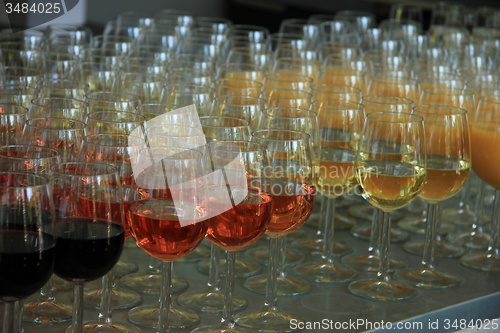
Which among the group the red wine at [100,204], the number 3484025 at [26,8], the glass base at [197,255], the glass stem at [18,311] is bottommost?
the glass base at [197,255]

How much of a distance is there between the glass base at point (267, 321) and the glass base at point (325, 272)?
0.62 ft

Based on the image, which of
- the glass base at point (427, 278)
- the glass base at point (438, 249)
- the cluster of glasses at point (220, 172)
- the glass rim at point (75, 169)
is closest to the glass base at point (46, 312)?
the cluster of glasses at point (220, 172)

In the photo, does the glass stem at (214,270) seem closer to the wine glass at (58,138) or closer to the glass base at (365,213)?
the wine glass at (58,138)

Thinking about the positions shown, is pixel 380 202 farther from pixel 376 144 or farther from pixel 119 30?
pixel 119 30

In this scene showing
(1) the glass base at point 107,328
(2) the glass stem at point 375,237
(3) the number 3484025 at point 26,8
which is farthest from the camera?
(3) the number 3484025 at point 26,8

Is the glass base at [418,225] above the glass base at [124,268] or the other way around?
above

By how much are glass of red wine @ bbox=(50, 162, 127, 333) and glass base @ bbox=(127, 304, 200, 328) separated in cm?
20

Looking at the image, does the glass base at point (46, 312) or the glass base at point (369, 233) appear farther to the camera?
Answer: the glass base at point (369, 233)

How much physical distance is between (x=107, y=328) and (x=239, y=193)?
30cm

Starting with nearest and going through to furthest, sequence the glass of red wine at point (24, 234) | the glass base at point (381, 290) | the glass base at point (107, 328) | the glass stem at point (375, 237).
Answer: the glass of red wine at point (24, 234) → the glass base at point (107, 328) → the glass base at point (381, 290) → the glass stem at point (375, 237)

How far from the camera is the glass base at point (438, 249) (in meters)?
1.47

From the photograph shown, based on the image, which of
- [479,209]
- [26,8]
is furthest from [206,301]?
[26,8]

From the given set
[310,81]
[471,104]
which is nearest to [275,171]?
[310,81]

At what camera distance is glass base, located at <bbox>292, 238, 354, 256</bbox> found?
146cm
